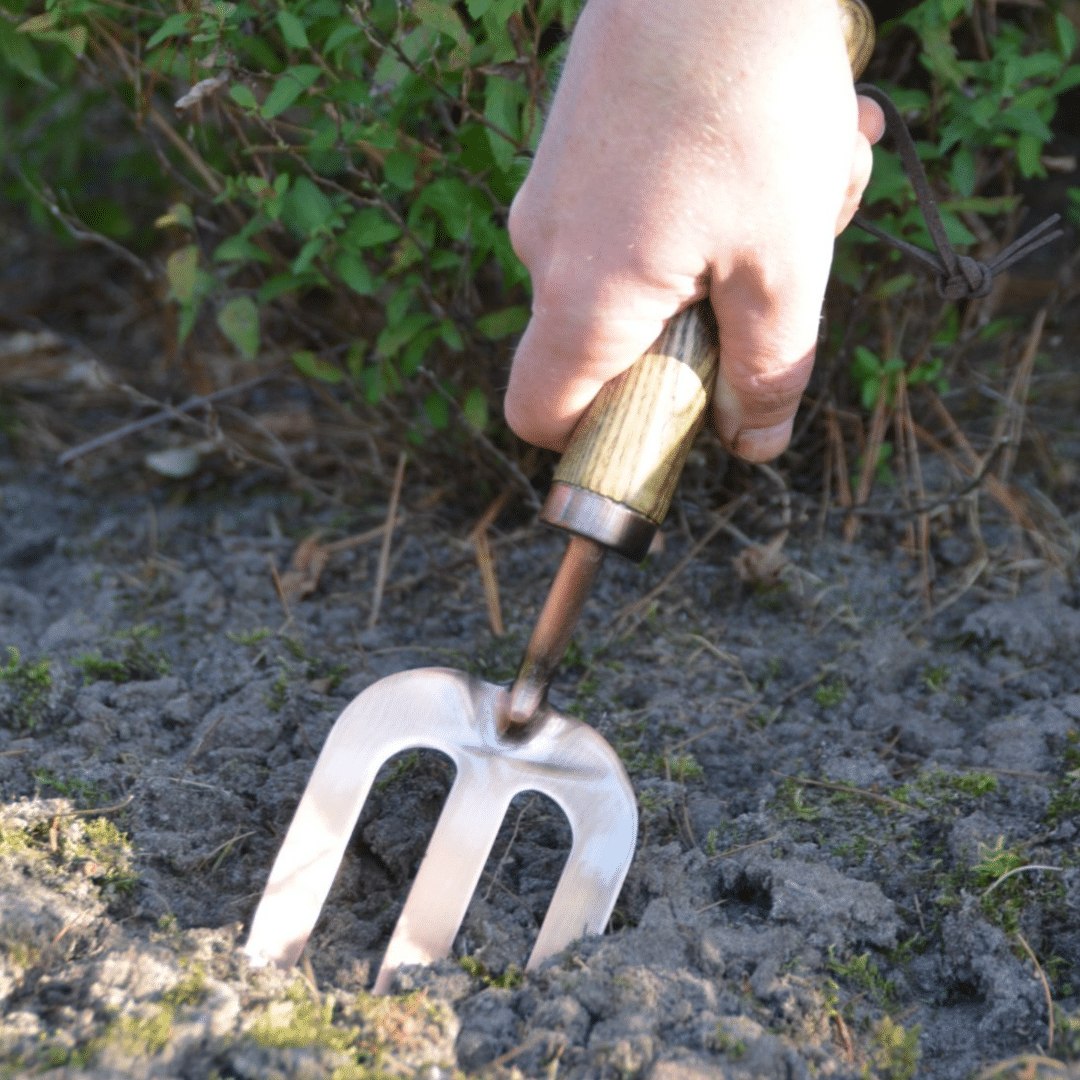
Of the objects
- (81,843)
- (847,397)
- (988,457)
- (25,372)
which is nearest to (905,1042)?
(81,843)

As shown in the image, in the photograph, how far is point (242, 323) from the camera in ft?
5.95

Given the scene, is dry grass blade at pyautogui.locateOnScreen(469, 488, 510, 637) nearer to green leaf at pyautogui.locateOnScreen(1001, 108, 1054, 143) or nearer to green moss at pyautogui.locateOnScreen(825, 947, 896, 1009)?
green moss at pyautogui.locateOnScreen(825, 947, 896, 1009)

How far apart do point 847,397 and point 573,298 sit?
1.02 meters

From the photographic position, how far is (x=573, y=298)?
1.12 m

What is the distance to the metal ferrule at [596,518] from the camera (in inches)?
47.9

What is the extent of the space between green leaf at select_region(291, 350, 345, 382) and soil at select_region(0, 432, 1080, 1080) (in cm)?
28

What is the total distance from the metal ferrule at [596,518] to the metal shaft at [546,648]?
0.23ft

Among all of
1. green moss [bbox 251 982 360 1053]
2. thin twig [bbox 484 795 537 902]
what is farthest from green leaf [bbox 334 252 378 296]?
green moss [bbox 251 982 360 1053]

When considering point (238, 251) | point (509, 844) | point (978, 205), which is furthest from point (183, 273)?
point (978, 205)

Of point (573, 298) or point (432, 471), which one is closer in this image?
point (573, 298)

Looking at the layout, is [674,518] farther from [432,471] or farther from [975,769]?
[975,769]

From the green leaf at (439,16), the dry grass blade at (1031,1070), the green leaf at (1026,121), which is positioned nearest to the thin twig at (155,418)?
the green leaf at (439,16)

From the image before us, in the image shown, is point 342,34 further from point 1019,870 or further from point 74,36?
point 1019,870

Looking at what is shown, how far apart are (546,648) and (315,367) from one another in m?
0.80
